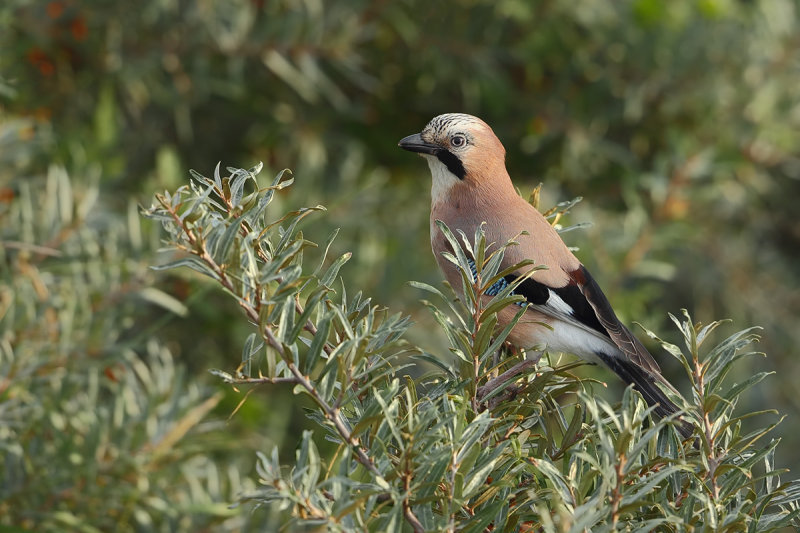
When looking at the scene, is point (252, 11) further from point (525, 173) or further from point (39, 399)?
point (39, 399)

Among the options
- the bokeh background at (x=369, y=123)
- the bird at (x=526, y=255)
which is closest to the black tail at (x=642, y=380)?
the bird at (x=526, y=255)

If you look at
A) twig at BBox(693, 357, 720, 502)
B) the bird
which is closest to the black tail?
the bird

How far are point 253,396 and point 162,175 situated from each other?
602 mm

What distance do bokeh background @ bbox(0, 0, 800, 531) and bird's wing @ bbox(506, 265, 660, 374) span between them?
16 centimetres

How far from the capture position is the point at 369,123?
8.94ft

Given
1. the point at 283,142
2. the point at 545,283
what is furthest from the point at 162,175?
the point at 545,283

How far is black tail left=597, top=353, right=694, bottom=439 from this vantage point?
1757mm

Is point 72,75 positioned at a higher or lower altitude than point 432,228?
higher

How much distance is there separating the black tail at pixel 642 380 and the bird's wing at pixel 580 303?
Result: 0.20ft

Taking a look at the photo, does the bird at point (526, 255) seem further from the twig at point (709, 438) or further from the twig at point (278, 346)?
the twig at point (278, 346)

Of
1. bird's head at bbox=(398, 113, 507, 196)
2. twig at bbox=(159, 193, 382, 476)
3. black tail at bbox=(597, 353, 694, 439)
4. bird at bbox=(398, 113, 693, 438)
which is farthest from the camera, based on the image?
bird's head at bbox=(398, 113, 507, 196)

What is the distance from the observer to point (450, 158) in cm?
218

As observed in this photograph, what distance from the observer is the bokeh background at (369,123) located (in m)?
2.18

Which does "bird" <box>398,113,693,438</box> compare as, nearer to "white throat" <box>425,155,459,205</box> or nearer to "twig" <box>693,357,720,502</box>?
"white throat" <box>425,155,459,205</box>
